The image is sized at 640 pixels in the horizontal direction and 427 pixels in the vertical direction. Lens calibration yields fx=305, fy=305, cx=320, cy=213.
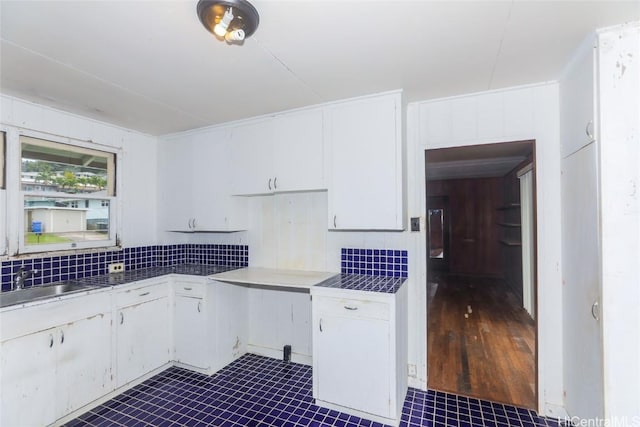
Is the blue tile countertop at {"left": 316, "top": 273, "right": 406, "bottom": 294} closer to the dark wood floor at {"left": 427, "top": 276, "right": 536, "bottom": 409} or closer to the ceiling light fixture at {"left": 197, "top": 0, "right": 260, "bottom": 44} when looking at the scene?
the dark wood floor at {"left": 427, "top": 276, "right": 536, "bottom": 409}

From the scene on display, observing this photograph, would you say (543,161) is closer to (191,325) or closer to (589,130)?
(589,130)

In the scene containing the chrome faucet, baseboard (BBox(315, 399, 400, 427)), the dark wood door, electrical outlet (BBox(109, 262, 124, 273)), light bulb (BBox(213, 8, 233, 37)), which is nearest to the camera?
light bulb (BBox(213, 8, 233, 37))

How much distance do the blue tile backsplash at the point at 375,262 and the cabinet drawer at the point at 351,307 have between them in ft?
1.72

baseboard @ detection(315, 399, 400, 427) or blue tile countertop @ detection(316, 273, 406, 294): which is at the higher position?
blue tile countertop @ detection(316, 273, 406, 294)

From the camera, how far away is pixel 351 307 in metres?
2.12

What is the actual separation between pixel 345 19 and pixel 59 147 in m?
2.63

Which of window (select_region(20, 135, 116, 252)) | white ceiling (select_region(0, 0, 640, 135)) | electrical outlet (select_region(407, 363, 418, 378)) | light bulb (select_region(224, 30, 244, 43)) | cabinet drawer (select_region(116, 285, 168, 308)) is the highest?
white ceiling (select_region(0, 0, 640, 135))

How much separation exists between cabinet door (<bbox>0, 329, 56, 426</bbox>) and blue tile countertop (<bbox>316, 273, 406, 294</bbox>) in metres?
1.84

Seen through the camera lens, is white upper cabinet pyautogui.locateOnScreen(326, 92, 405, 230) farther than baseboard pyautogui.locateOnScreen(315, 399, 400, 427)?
Yes

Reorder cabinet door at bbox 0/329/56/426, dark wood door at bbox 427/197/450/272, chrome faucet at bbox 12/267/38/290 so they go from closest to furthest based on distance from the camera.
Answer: cabinet door at bbox 0/329/56/426 < chrome faucet at bbox 12/267/38/290 < dark wood door at bbox 427/197/450/272

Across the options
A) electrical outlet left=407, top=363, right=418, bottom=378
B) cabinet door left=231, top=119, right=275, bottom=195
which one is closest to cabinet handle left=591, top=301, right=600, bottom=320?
electrical outlet left=407, top=363, right=418, bottom=378

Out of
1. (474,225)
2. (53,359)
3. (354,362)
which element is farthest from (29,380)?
(474,225)

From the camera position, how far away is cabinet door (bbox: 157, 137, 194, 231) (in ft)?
10.4

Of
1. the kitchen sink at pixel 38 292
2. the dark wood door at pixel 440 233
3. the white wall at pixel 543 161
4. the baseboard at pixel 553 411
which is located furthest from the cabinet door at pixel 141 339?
the dark wood door at pixel 440 233
